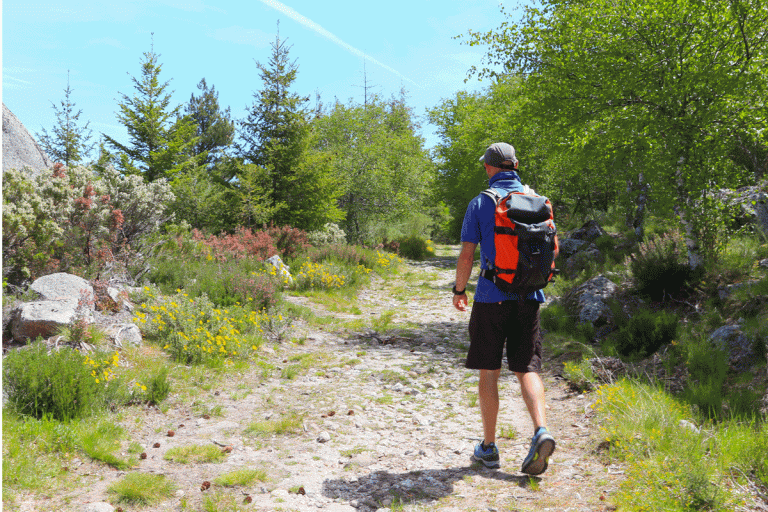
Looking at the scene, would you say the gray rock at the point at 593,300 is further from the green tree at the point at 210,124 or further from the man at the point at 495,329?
the green tree at the point at 210,124

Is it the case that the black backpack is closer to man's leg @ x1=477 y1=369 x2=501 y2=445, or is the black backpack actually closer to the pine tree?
man's leg @ x1=477 y1=369 x2=501 y2=445

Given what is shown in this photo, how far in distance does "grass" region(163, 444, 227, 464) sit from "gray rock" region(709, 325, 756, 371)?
5.76 meters

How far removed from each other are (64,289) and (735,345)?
8.77 metres

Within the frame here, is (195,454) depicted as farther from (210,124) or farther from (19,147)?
(210,124)

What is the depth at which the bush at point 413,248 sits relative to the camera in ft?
85.7

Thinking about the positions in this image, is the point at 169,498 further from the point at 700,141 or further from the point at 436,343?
the point at 700,141

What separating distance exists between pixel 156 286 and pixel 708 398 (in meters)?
8.79

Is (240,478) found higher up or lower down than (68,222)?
lower down

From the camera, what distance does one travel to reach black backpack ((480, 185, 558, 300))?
392cm

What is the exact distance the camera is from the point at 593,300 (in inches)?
351

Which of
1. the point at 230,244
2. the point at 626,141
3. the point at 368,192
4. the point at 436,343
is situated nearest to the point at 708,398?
the point at 436,343

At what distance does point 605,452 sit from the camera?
4391 millimetres

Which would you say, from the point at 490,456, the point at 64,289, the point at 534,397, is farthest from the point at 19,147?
the point at 534,397

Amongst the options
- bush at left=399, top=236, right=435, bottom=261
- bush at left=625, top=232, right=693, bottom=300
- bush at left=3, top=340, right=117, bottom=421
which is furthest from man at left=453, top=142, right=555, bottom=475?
bush at left=399, top=236, right=435, bottom=261
